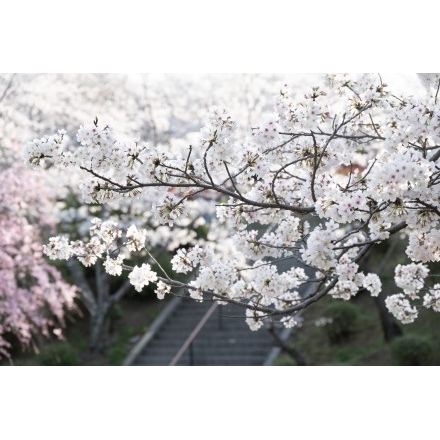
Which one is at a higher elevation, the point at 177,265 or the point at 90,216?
the point at 90,216

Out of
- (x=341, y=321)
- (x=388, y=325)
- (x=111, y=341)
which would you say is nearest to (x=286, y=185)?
(x=388, y=325)

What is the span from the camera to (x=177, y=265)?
2521 millimetres

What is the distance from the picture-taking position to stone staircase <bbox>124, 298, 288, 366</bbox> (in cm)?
587

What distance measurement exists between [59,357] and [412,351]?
9.03ft

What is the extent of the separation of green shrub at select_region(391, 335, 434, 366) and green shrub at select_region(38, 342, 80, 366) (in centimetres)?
253

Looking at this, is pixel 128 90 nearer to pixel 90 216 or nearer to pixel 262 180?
pixel 90 216

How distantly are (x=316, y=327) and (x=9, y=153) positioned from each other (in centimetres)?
291

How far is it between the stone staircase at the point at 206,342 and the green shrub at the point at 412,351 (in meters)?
1.05

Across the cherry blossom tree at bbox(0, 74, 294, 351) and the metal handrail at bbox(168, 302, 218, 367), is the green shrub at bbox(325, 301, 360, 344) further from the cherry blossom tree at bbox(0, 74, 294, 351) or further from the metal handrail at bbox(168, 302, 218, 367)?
the cherry blossom tree at bbox(0, 74, 294, 351)

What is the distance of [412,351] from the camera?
4.95 metres

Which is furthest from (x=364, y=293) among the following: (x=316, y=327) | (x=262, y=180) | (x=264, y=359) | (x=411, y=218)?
(x=411, y=218)

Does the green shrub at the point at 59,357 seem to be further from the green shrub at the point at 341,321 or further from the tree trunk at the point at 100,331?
the green shrub at the point at 341,321

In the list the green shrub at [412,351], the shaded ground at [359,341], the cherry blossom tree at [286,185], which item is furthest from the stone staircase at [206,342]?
the cherry blossom tree at [286,185]

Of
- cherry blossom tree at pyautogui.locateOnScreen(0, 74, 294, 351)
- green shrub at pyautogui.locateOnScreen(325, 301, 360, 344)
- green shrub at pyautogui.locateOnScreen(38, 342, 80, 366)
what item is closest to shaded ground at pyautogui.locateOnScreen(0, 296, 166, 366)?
green shrub at pyautogui.locateOnScreen(38, 342, 80, 366)
